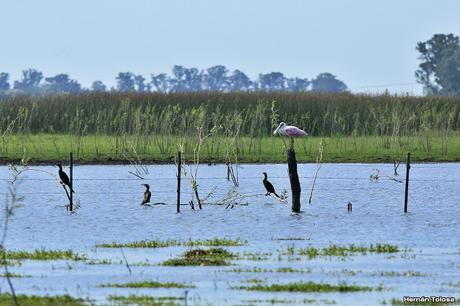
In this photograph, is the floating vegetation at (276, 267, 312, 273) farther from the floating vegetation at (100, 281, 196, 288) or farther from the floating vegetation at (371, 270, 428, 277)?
the floating vegetation at (100, 281, 196, 288)

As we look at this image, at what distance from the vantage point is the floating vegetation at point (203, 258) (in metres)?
19.1

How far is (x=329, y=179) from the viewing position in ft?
125

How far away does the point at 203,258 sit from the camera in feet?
64.3

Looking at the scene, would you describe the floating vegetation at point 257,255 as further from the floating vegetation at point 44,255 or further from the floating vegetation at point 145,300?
the floating vegetation at point 145,300

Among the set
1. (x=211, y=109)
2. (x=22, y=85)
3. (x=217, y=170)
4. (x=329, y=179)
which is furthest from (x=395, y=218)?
(x=22, y=85)

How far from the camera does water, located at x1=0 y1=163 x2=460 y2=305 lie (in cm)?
1722

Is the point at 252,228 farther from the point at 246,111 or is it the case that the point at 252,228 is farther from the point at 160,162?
the point at 246,111

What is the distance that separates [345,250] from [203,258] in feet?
8.41

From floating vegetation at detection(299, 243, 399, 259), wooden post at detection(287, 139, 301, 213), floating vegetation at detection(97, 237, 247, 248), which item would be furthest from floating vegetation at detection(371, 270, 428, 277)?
wooden post at detection(287, 139, 301, 213)

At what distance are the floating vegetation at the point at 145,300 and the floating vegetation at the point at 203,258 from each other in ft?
10.3

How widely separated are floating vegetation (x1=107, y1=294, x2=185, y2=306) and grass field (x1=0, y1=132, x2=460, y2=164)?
80.3 feet

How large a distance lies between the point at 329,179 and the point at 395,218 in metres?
10.8

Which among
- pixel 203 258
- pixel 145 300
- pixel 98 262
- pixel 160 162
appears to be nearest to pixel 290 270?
pixel 203 258

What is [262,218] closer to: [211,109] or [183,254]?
[183,254]
